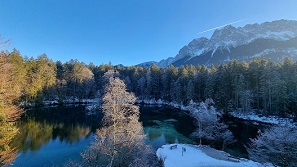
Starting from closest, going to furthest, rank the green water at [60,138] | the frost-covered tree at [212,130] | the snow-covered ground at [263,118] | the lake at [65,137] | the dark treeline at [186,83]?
the green water at [60,138]
the lake at [65,137]
the frost-covered tree at [212,130]
the snow-covered ground at [263,118]
the dark treeline at [186,83]

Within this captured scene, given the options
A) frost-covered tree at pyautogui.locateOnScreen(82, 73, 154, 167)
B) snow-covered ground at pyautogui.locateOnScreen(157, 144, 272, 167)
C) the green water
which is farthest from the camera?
the green water

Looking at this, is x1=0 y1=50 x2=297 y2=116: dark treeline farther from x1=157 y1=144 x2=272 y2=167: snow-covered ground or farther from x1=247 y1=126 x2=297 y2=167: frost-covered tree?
x1=247 y1=126 x2=297 y2=167: frost-covered tree

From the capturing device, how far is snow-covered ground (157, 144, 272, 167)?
19.1 metres

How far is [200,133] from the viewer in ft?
95.5

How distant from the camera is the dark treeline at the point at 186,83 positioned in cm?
4659

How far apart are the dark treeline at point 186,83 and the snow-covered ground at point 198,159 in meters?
15.0

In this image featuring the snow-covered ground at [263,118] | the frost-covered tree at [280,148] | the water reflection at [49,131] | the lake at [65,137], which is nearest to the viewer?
the frost-covered tree at [280,148]

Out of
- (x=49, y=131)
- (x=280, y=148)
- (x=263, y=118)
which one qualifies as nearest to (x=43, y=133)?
(x=49, y=131)

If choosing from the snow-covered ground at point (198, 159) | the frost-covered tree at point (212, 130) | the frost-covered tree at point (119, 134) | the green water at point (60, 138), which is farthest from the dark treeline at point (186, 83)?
the frost-covered tree at point (212, 130)

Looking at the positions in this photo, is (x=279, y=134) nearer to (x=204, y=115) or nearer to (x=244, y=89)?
(x=204, y=115)

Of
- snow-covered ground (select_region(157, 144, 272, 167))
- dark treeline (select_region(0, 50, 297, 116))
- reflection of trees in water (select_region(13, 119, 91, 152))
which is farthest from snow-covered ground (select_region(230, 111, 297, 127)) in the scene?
reflection of trees in water (select_region(13, 119, 91, 152))

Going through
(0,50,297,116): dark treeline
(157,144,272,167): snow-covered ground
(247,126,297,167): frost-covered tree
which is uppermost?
(0,50,297,116): dark treeline

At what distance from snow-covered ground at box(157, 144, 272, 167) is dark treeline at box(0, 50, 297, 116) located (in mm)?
14990

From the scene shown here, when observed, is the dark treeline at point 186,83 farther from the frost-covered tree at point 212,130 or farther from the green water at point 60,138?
the frost-covered tree at point 212,130
